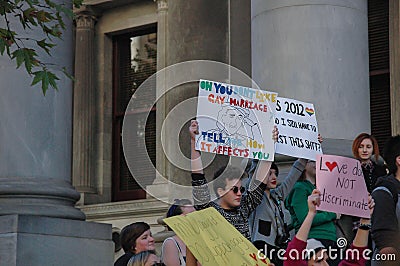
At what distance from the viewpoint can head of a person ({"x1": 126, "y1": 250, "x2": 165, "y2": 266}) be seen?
8.67 metres

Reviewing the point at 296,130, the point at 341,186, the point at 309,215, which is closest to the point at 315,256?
the point at 309,215

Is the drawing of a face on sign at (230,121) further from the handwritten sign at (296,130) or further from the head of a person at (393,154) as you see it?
the head of a person at (393,154)

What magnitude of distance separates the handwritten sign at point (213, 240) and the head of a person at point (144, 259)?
Answer: 2.15 feet

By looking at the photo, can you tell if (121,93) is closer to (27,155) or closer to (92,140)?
(92,140)

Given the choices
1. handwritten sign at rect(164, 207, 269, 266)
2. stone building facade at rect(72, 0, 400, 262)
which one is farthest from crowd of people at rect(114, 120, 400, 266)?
stone building facade at rect(72, 0, 400, 262)

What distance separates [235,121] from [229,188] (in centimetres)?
85

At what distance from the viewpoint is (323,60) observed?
1129cm

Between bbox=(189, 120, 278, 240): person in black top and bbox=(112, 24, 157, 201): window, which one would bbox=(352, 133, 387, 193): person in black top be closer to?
bbox=(189, 120, 278, 240): person in black top

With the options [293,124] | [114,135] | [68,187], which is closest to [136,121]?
[114,135]

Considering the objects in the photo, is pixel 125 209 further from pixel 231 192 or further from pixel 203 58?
pixel 231 192

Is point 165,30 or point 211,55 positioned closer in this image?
point 211,55

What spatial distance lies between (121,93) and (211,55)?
3552 millimetres

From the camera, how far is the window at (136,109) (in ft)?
65.3

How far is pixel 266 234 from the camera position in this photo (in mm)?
9172
